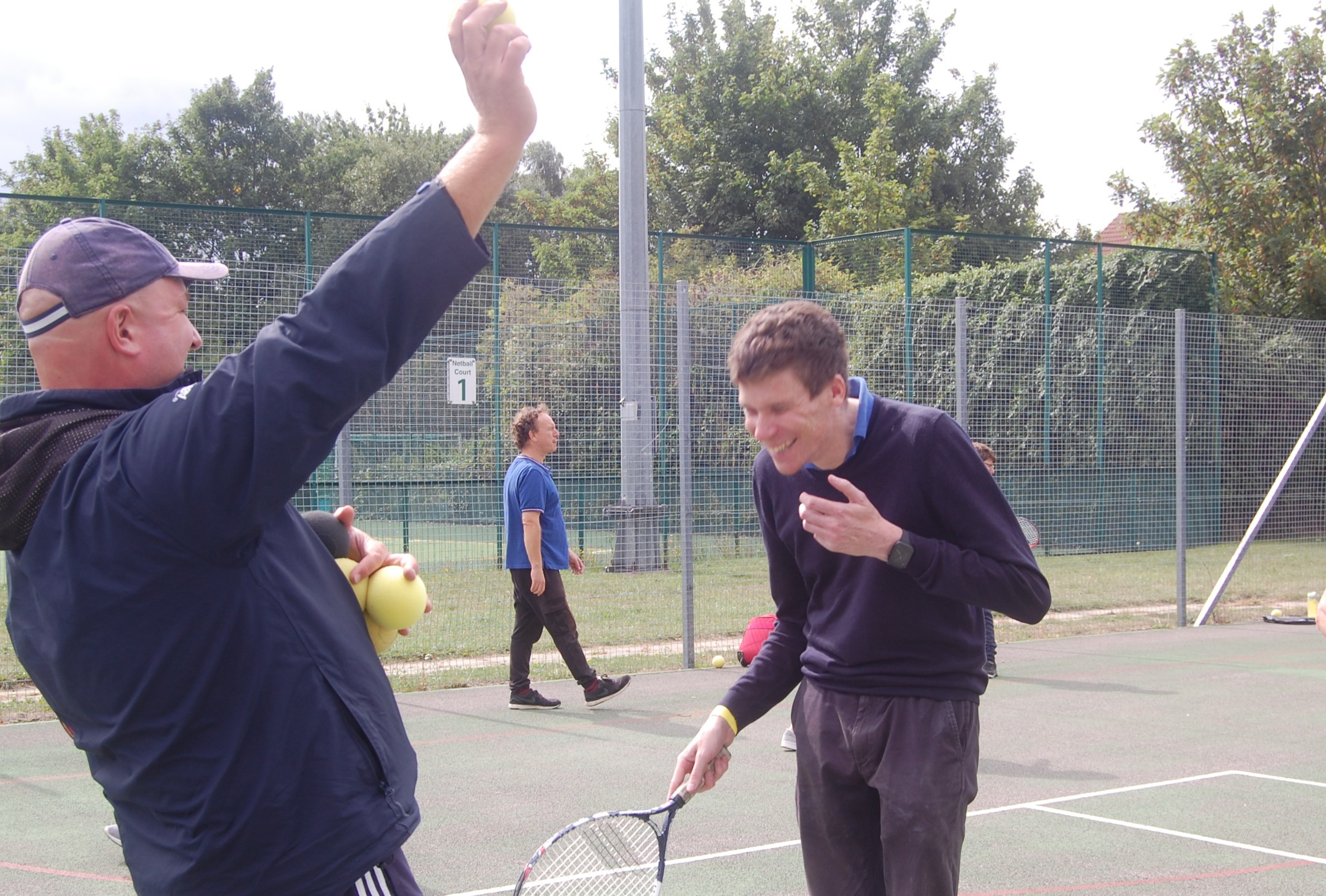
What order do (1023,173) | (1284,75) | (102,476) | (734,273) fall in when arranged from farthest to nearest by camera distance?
(1023,173) < (1284,75) < (734,273) < (102,476)

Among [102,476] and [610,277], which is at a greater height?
[610,277]

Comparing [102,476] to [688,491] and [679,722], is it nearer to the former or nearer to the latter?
[679,722]

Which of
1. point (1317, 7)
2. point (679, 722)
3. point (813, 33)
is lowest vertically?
point (679, 722)

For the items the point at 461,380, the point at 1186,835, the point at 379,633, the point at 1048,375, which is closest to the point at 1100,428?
the point at 1048,375

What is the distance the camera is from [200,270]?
77.0 inches

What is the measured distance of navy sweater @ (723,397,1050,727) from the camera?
2.63 metres

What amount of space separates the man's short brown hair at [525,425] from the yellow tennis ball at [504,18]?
6.91 m

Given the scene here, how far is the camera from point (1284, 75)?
2122 cm

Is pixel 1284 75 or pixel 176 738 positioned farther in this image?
pixel 1284 75

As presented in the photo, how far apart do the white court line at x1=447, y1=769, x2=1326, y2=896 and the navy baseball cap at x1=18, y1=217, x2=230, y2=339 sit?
3.56 meters

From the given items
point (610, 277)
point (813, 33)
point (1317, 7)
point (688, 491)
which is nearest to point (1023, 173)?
point (813, 33)

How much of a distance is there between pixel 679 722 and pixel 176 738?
6523 mm

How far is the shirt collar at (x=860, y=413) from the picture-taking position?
2789mm

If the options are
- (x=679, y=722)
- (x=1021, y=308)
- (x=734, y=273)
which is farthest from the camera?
(x=734, y=273)
